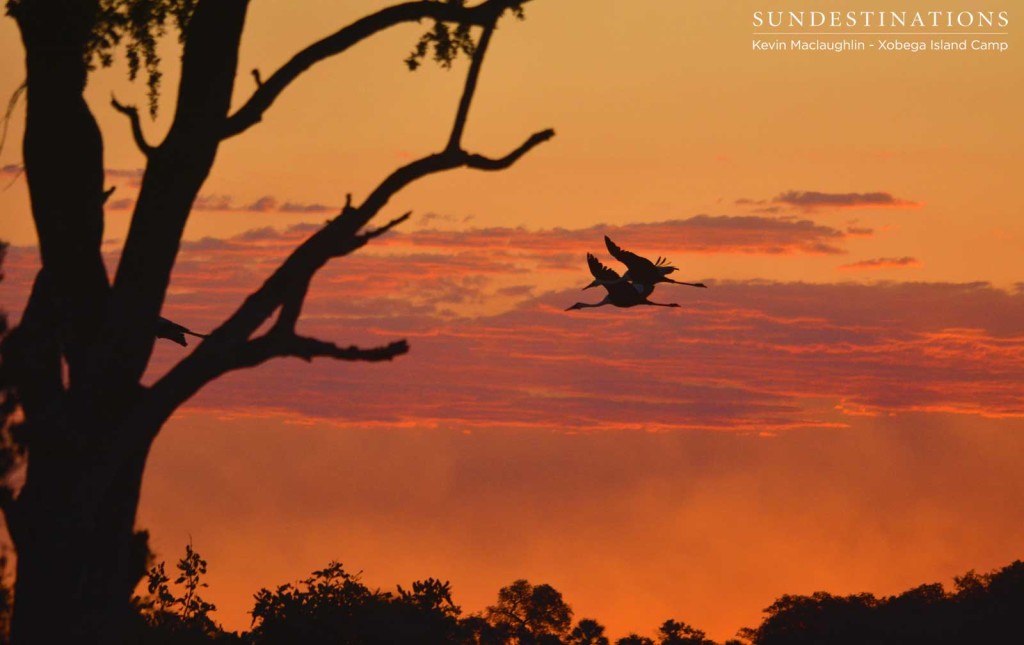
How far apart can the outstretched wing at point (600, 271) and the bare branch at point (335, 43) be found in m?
9.68

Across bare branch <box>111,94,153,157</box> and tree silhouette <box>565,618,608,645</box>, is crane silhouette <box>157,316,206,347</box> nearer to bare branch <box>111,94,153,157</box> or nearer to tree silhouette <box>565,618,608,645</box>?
bare branch <box>111,94,153,157</box>

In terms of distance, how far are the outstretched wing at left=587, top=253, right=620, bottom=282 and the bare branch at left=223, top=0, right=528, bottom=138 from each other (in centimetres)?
968

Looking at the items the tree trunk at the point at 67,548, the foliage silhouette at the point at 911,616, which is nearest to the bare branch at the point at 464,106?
the tree trunk at the point at 67,548

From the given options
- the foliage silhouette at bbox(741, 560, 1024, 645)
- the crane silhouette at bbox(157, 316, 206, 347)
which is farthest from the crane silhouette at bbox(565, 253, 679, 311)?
the foliage silhouette at bbox(741, 560, 1024, 645)

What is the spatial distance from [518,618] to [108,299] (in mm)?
55066

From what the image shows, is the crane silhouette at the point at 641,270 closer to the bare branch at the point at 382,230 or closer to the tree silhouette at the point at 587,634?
the bare branch at the point at 382,230

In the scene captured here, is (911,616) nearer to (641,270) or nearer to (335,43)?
(641,270)

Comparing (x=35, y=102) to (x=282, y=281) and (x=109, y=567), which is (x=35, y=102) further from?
(x=109, y=567)

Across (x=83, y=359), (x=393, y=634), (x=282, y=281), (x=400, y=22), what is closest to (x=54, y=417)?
(x=83, y=359)

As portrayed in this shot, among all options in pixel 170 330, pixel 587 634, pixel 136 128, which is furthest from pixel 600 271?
pixel 587 634

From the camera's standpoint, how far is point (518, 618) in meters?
64.2

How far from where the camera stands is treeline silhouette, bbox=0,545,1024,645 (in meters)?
37.5

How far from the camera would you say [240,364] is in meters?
10.6

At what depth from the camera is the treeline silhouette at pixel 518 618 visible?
3747 cm
